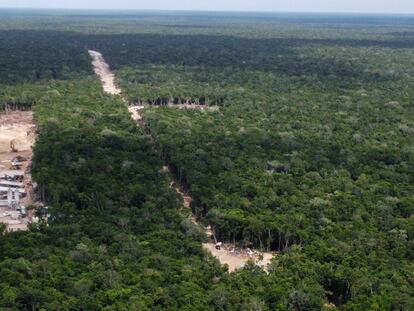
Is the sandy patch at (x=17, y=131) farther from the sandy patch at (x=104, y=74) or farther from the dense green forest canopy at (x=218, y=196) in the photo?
the sandy patch at (x=104, y=74)

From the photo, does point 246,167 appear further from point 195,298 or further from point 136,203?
point 195,298

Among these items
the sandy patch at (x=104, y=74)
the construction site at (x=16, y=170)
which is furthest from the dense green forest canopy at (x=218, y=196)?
the sandy patch at (x=104, y=74)

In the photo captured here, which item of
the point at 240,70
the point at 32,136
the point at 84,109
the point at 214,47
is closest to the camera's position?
the point at 32,136

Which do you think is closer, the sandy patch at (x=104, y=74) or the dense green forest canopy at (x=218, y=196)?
the dense green forest canopy at (x=218, y=196)

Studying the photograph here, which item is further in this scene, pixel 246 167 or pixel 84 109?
pixel 84 109

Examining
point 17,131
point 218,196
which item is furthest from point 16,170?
point 218,196

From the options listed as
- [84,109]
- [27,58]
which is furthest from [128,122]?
[27,58]

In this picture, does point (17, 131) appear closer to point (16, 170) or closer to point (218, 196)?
point (16, 170)
